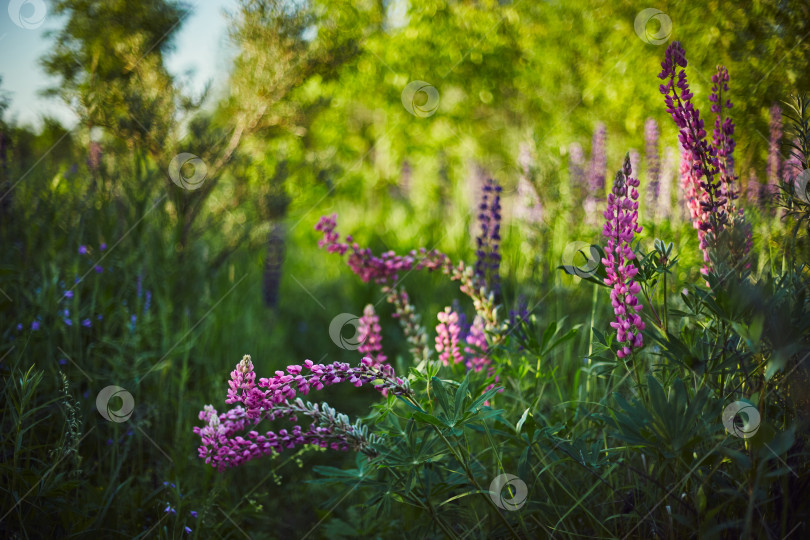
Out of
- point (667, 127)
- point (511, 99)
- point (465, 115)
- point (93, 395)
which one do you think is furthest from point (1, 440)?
point (511, 99)

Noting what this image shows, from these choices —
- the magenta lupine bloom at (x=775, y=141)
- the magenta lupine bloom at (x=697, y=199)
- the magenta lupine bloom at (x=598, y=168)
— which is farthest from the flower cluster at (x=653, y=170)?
the magenta lupine bloom at (x=697, y=199)

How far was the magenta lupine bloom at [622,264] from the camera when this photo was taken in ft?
4.30

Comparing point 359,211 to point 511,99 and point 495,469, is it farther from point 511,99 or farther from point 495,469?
point 495,469

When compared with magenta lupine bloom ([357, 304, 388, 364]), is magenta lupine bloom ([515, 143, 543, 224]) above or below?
above

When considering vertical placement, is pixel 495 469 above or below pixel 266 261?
below

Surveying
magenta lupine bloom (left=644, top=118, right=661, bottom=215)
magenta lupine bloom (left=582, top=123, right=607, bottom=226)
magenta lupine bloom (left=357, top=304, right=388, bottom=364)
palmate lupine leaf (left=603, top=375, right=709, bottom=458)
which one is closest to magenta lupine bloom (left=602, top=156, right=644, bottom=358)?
palmate lupine leaf (left=603, top=375, right=709, bottom=458)

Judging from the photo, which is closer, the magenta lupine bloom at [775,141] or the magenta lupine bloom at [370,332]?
the magenta lupine bloom at [370,332]

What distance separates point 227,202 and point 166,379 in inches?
52.0

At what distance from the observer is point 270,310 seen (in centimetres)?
365

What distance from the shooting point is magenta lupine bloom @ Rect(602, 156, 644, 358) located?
1.31 metres

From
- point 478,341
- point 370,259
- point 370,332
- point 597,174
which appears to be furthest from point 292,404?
point 597,174

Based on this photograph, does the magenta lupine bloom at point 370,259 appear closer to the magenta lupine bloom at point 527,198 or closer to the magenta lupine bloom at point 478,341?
the magenta lupine bloom at point 478,341

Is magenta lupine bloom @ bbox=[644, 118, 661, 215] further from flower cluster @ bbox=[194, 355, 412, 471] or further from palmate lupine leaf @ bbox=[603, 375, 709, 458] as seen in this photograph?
flower cluster @ bbox=[194, 355, 412, 471]

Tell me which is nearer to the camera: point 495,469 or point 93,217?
point 495,469
